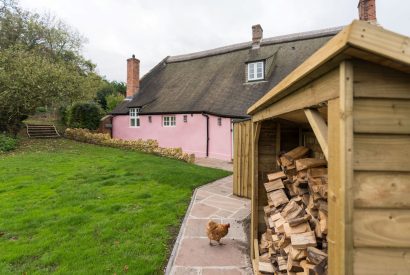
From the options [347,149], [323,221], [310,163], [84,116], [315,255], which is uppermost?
[84,116]

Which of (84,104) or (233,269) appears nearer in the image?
(233,269)

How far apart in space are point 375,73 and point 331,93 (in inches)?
8.6

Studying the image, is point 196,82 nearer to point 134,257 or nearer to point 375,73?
point 134,257

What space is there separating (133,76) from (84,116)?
16.7 feet

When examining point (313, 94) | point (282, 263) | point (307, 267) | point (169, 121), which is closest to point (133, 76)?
point (169, 121)

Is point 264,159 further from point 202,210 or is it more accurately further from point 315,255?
point 202,210

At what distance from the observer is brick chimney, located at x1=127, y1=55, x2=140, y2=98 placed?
68.5 feet

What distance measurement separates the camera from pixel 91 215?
5578 mm

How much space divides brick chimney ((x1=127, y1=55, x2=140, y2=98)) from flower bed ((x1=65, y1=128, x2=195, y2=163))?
4758mm

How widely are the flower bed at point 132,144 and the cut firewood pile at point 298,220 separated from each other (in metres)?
9.67

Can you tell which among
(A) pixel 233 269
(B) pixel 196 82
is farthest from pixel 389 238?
(B) pixel 196 82

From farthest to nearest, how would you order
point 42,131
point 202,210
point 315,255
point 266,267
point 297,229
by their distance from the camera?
point 42,131
point 202,210
point 266,267
point 297,229
point 315,255

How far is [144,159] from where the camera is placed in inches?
484

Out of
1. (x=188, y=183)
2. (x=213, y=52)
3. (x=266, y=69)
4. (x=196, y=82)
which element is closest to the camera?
(x=188, y=183)
